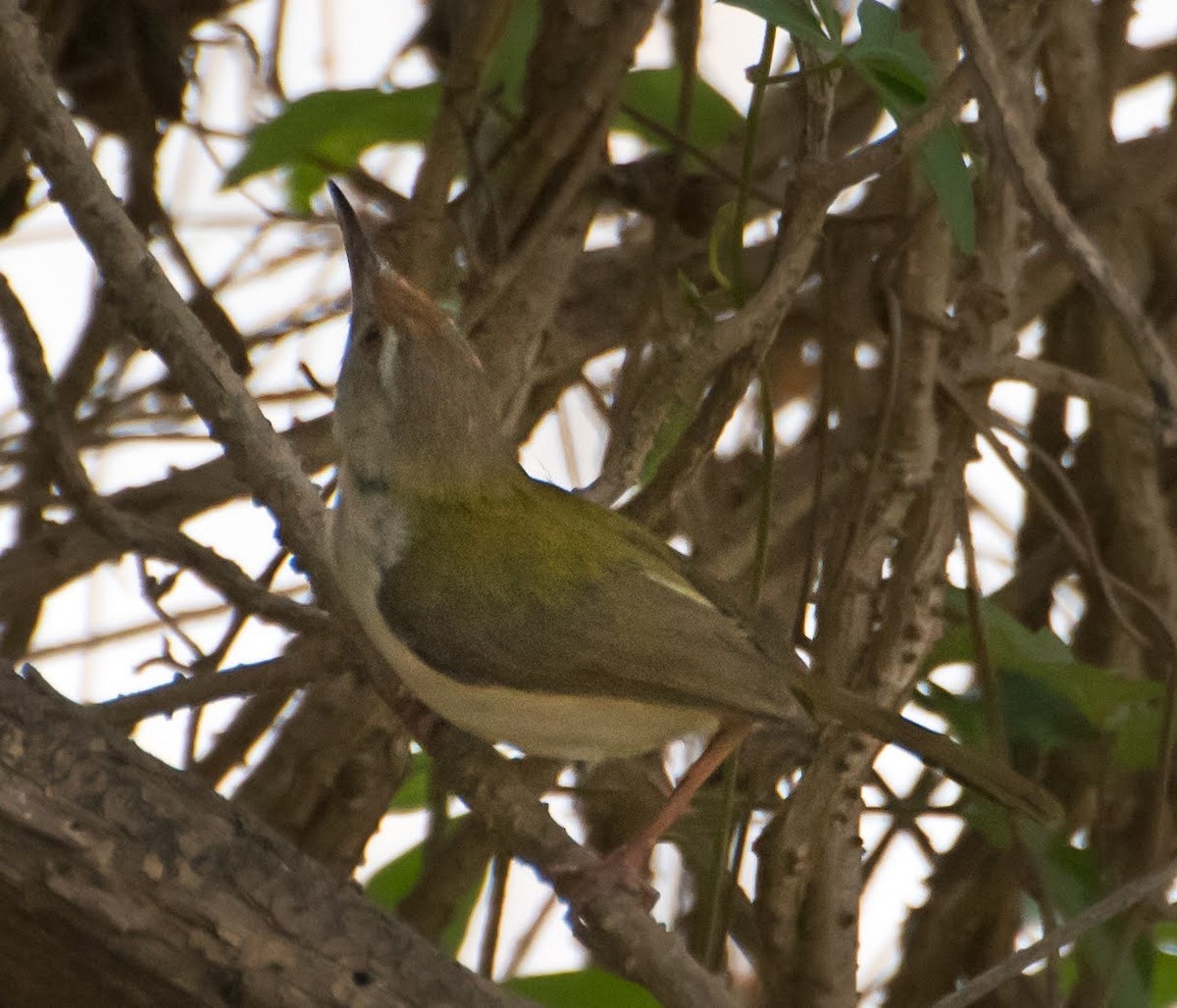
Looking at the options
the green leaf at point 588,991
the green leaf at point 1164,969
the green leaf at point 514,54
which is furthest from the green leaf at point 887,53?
the green leaf at point 1164,969

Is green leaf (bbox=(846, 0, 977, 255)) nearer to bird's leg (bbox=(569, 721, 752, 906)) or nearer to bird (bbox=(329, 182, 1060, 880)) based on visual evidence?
bird (bbox=(329, 182, 1060, 880))

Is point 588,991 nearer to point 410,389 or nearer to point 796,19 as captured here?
point 410,389

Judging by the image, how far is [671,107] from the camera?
12.0ft

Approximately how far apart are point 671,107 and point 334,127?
785 mm

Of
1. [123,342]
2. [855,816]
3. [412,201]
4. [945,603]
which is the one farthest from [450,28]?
[855,816]

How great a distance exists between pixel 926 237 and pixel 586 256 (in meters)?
1.04

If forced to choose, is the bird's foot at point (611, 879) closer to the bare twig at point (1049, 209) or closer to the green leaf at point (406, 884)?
the green leaf at point (406, 884)

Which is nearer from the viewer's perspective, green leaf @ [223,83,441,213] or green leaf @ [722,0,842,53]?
green leaf @ [722,0,842,53]

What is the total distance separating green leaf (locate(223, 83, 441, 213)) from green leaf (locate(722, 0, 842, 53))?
126 centimetres

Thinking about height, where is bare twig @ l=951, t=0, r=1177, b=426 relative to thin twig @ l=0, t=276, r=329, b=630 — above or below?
above

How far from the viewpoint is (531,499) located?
3.05 meters

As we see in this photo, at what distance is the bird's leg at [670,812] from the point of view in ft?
8.65

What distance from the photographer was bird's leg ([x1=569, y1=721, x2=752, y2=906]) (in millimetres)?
2637

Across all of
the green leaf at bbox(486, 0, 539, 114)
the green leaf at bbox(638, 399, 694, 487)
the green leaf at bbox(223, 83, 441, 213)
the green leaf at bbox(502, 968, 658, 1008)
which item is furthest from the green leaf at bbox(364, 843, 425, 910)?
the green leaf at bbox(486, 0, 539, 114)
